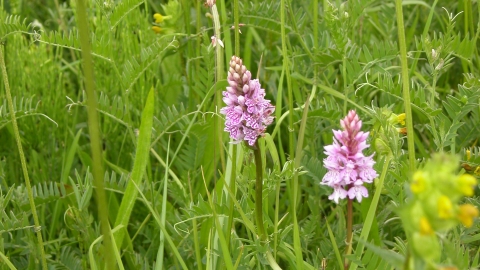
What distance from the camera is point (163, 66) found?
272cm

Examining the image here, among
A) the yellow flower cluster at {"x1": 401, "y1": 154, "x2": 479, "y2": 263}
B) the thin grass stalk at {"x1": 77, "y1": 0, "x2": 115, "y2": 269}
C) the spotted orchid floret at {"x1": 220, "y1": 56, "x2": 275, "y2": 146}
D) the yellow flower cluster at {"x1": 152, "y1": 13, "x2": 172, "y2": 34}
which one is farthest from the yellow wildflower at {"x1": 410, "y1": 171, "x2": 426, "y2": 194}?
the yellow flower cluster at {"x1": 152, "y1": 13, "x2": 172, "y2": 34}

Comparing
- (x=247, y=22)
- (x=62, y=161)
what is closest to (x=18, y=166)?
(x=62, y=161)

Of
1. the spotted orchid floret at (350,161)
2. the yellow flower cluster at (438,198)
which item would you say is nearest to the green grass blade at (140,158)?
the spotted orchid floret at (350,161)

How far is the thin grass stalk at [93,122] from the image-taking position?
821 mm

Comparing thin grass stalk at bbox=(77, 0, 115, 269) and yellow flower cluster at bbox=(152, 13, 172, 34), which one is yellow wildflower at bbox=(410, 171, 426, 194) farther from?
yellow flower cluster at bbox=(152, 13, 172, 34)

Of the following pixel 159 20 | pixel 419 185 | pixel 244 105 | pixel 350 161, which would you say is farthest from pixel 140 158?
pixel 419 185

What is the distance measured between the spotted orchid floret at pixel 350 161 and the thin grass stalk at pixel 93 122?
493mm

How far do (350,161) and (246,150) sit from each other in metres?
0.41

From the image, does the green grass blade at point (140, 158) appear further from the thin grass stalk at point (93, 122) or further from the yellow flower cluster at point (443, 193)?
the yellow flower cluster at point (443, 193)

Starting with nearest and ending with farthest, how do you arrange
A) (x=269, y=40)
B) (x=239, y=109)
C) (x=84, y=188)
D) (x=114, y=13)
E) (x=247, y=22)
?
(x=239, y=109)
(x=84, y=188)
(x=114, y=13)
(x=247, y=22)
(x=269, y=40)

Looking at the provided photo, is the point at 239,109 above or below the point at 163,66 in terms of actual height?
above

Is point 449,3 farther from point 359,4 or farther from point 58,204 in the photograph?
point 58,204

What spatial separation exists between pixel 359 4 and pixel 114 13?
0.78 metres

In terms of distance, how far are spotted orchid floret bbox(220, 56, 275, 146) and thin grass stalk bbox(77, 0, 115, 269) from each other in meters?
0.54
